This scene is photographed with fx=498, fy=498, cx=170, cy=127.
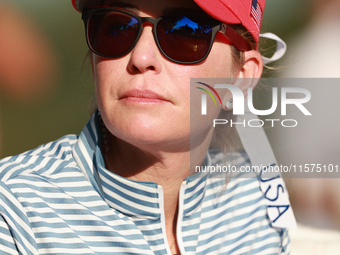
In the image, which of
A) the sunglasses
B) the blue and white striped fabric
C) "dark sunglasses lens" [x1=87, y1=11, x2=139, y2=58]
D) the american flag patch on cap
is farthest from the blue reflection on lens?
the blue and white striped fabric

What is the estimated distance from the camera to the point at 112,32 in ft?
5.47

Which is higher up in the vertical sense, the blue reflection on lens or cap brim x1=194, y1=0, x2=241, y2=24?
cap brim x1=194, y1=0, x2=241, y2=24

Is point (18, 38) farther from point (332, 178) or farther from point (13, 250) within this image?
point (13, 250)

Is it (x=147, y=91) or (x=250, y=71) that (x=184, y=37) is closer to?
(x=147, y=91)

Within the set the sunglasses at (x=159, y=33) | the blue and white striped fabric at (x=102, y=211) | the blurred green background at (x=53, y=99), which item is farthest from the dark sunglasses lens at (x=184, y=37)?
the blurred green background at (x=53, y=99)

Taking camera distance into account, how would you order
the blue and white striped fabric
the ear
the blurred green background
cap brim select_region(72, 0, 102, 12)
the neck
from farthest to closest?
the blurred green background → the ear → the neck → cap brim select_region(72, 0, 102, 12) → the blue and white striped fabric

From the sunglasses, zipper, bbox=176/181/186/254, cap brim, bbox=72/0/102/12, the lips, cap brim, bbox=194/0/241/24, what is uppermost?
cap brim, bbox=72/0/102/12

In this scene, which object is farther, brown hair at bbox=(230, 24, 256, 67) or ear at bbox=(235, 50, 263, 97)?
ear at bbox=(235, 50, 263, 97)

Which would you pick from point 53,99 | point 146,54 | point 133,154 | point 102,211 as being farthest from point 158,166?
point 53,99

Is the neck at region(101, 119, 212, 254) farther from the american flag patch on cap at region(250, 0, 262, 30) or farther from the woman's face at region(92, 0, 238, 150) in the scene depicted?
the american flag patch on cap at region(250, 0, 262, 30)

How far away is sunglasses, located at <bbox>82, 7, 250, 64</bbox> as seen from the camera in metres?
1.60

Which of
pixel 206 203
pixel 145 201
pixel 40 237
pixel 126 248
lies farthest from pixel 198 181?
pixel 40 237

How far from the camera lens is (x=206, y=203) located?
77.5 inches

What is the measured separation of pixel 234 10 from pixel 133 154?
2.05ft
